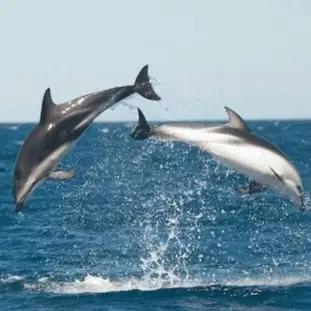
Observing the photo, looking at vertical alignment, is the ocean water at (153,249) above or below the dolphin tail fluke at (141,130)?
below

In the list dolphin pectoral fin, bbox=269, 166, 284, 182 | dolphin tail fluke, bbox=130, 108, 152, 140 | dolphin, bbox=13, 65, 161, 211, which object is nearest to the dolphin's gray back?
dolphin, bbox=13, 65, 161, 211

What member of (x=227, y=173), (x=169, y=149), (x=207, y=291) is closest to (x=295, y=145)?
(x=169, y=149)

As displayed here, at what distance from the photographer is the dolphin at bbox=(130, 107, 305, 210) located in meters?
13.3

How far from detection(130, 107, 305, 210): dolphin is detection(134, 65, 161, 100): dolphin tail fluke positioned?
44cm

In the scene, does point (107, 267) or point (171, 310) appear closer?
point (171, 310)

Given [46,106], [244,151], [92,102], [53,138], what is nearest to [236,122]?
[244,151]

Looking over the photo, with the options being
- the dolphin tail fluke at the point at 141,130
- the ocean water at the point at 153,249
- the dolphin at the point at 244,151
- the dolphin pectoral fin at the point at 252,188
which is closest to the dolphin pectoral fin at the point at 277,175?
the dolphin at the point at 244,151

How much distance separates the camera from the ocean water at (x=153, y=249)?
18.0m

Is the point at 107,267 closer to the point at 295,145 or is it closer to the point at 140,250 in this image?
the point at 140,250

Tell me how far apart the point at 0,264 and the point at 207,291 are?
19.1ft

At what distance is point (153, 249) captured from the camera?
82.4ft

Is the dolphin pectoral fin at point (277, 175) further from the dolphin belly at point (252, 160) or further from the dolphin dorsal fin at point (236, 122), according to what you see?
the dolphin dorsal fin at point (236, 122)

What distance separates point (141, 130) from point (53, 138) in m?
1.30

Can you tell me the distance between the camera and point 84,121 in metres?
12.2
